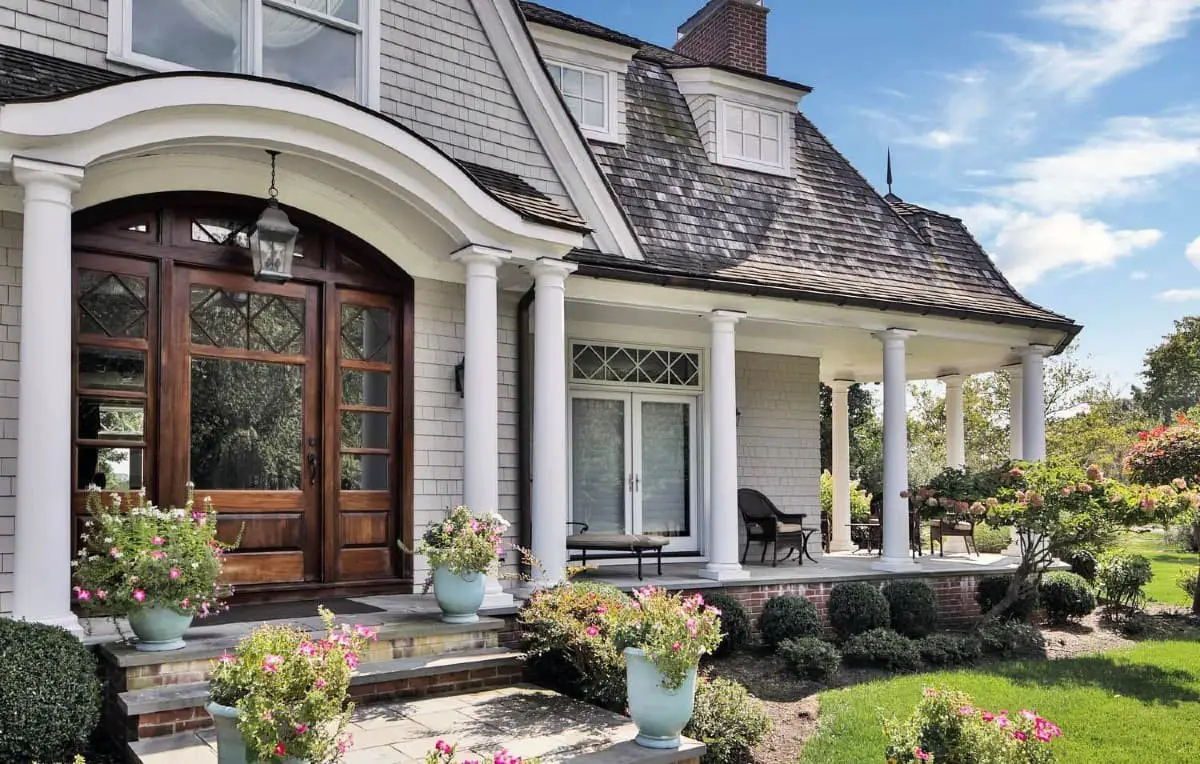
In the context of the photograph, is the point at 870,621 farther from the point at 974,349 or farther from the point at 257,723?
the point at 257,723

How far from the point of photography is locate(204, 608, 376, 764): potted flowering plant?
399 centimetres

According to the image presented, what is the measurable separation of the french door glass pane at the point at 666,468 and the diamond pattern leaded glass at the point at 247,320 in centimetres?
492

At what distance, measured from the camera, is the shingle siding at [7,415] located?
6312 mm

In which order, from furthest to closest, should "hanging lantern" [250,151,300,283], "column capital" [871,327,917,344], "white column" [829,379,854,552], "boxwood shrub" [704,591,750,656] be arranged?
"white column" [829,379,854,552]
"column capital" [871,327,917,344]
"boxwood shrub" [704,591,750,656]
"hanging lantern" [250,151,300,283]

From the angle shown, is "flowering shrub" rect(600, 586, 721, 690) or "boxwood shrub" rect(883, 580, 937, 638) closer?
"flowering shrub" rect(600, 586, 721, 690)

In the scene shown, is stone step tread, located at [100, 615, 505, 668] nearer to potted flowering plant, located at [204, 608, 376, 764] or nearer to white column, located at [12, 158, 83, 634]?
white column, located at [12, 158, 83, 634]

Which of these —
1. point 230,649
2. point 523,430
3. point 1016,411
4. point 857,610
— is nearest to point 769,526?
point 857,610

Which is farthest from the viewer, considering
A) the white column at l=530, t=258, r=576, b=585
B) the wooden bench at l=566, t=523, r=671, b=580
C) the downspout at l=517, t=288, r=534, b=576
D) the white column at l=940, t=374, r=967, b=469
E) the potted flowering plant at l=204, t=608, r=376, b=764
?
the white column at l=940, t=374, r=967, b=469

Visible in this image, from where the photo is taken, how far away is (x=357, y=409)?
8047mm

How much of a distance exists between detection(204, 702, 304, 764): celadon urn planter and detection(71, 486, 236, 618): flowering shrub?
144cm

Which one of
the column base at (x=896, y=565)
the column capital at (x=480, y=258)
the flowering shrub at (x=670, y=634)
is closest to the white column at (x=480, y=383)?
the column capital at (x=480, y=258)

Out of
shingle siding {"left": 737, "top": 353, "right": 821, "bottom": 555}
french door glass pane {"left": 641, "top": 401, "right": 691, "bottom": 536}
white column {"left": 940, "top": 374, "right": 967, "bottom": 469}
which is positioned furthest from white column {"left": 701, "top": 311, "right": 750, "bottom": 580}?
white column {"left": 940, "top": 374, "right": 967, "bottom": 469}

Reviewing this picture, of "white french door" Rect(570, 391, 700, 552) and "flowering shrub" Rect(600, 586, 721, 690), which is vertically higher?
"white french door" Rect(570, 391, 700, 552)

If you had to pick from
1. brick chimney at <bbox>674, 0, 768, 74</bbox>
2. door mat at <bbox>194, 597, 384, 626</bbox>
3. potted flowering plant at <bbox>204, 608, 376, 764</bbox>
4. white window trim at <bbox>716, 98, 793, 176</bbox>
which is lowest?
door mat at <bbox>194, 597, 384, 626</bbox>
